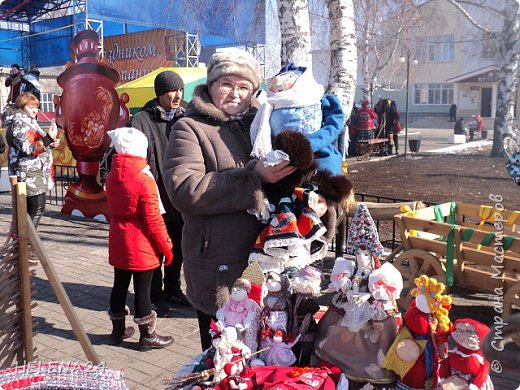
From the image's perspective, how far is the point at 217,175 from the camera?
229cm

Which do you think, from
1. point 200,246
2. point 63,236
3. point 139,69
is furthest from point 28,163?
point 139,69

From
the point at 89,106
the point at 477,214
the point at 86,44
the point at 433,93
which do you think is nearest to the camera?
the point at 477,214

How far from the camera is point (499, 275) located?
422 cm

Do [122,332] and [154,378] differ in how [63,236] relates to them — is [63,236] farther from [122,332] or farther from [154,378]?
[154,378]

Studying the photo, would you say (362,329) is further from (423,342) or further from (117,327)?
(117,327)

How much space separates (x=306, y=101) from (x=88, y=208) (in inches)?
263

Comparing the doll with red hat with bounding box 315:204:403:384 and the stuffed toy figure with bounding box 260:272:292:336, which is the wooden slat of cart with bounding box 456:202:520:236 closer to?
the doll with red hat with bounding box 315:204:403:384

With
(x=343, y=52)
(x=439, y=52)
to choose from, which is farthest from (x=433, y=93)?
(x=343, y=52)

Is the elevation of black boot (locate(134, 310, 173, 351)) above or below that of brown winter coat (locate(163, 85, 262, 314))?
below

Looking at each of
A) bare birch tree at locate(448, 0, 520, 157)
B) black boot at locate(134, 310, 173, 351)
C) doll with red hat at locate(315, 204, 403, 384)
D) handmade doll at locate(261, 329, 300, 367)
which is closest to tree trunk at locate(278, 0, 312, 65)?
black boot at locate(134, 310, 173, 351)

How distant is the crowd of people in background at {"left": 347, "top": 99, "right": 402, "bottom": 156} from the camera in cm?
1741

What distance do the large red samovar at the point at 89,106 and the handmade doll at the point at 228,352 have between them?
6.36m

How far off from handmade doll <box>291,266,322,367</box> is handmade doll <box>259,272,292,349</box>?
0.03 meters

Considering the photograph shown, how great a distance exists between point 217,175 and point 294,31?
15.0 feet
